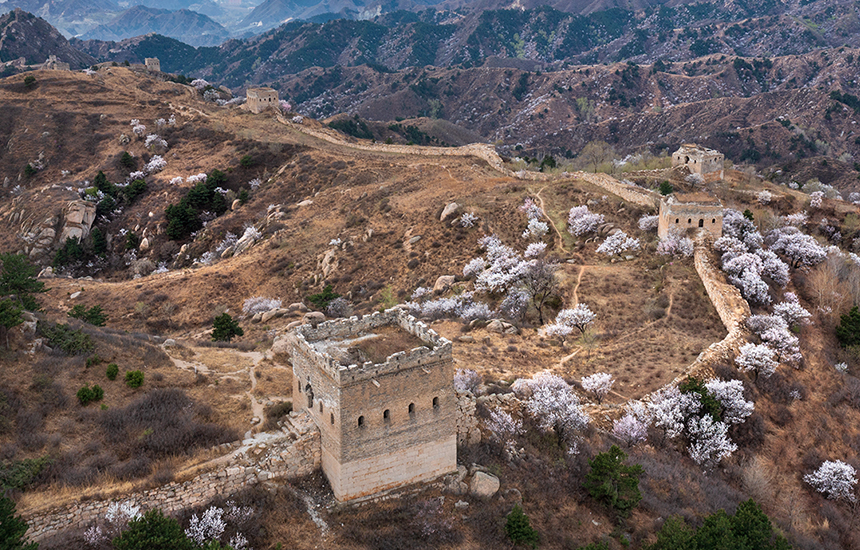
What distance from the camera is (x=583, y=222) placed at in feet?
158

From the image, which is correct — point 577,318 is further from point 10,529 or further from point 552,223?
point 10,529

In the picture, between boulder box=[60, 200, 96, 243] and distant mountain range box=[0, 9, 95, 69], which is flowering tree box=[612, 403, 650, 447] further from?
distant mountain range box=[0, 9, 95, 69]

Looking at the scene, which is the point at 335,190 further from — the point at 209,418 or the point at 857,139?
the point at 857,139

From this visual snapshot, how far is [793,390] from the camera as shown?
3139cm

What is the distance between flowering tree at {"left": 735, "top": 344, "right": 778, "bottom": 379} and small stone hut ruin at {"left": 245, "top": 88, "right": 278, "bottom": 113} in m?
76.0

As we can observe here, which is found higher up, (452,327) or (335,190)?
(335,190)

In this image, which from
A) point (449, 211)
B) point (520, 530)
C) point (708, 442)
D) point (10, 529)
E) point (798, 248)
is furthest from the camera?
point (449, 211)

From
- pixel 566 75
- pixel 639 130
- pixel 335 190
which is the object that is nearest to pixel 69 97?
pixel 335 190

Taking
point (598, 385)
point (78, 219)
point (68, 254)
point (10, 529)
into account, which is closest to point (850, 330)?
point (598, 385)

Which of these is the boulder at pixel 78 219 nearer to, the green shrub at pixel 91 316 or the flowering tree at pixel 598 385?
the green shrub at pixel 91 316

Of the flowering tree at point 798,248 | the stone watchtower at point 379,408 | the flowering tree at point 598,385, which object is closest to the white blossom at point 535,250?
the flowering tree at point 798,248

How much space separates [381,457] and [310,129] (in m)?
72.3

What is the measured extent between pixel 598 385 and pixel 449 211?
1049 inches

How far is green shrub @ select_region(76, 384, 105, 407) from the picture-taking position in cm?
2073
